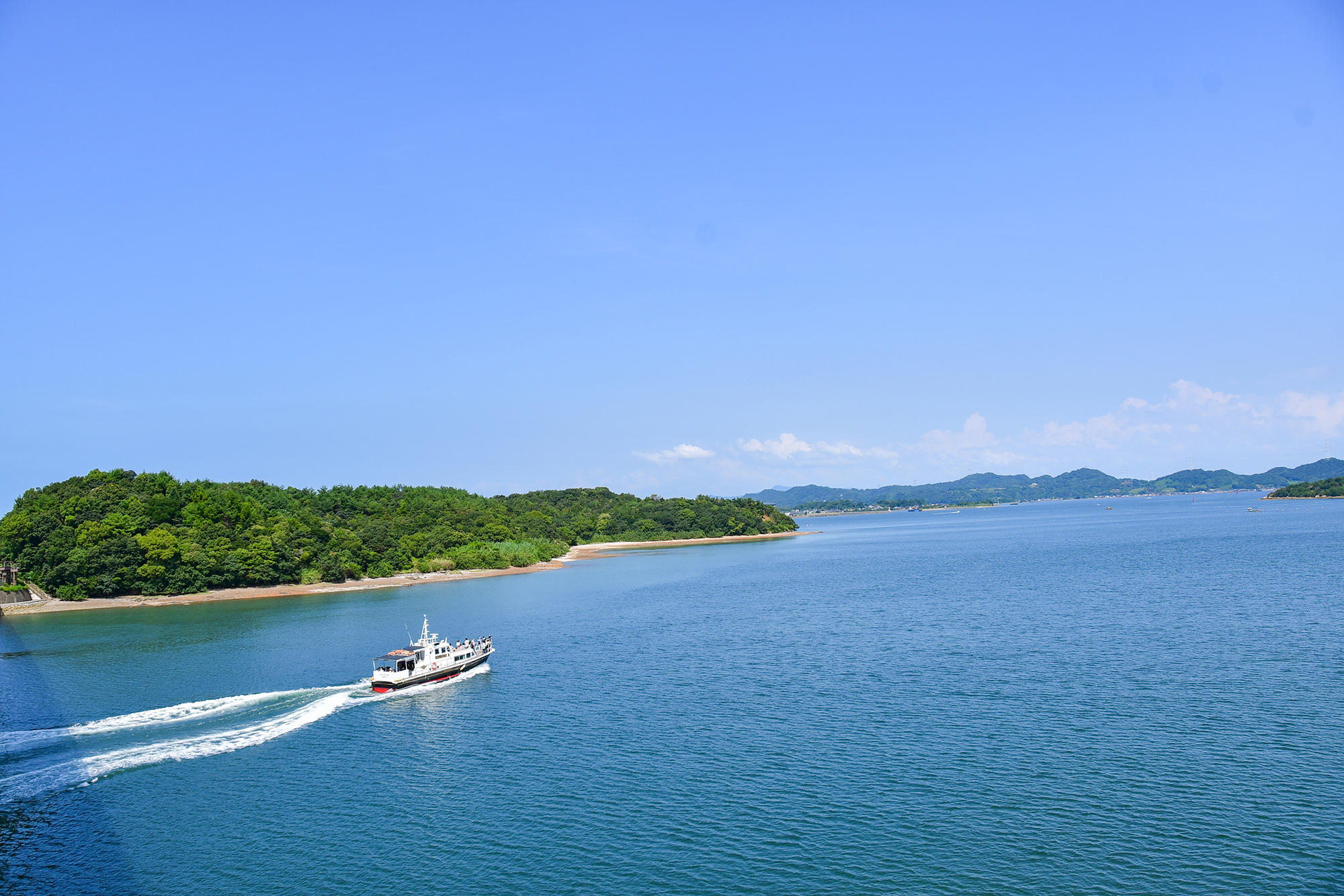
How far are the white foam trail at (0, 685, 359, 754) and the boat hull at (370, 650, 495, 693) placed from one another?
348 centimetres

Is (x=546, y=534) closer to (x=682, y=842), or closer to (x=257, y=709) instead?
(x=257, y=709)

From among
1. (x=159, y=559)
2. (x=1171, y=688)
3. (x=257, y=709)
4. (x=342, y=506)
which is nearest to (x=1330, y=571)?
(x=1171, y=688)

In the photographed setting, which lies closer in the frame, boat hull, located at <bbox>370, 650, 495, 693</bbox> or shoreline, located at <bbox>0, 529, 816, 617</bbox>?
boat hull, located at <bbox>370, 650, 495, 693</bbox>

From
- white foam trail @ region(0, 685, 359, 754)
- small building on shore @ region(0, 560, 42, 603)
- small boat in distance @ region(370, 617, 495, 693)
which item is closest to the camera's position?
white foam trail @ region(0, 685, 359, 754)

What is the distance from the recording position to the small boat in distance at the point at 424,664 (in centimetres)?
4550

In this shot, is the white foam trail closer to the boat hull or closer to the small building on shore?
the boat hull

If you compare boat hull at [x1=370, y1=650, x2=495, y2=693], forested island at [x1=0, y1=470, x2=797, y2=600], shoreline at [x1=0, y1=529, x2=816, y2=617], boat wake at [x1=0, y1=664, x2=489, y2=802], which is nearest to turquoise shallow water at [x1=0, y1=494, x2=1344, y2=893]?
boat wake at [x1=0, y1=664, x2=489, y2=802]

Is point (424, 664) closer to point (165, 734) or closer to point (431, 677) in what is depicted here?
point (431, 677)

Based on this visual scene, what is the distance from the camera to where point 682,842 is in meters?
24.5

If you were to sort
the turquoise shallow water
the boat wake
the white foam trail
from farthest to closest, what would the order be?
1. the white foam trail
2. the boat wake
3. the turquoise shallow water

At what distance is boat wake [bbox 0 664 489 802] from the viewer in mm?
31520

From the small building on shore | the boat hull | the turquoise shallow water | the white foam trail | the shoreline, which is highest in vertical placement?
the small building on shore

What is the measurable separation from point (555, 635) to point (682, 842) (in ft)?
123

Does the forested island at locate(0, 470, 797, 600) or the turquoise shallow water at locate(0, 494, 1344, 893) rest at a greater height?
the forested island at locate(0, 470, 797, 600)
